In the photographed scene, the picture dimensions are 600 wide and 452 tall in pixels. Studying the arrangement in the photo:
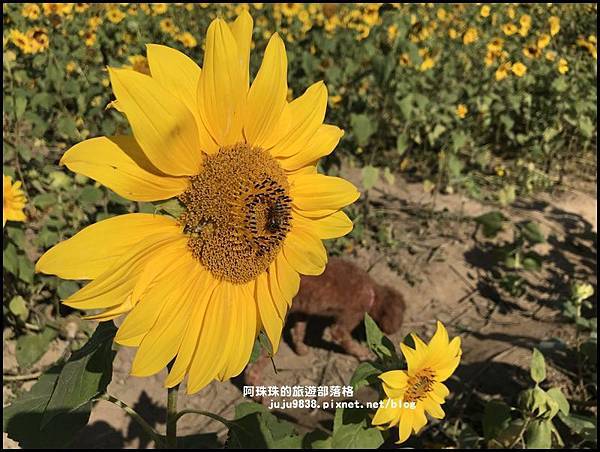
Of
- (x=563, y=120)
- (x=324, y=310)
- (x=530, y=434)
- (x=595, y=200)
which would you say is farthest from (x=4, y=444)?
(x=563, y=120)

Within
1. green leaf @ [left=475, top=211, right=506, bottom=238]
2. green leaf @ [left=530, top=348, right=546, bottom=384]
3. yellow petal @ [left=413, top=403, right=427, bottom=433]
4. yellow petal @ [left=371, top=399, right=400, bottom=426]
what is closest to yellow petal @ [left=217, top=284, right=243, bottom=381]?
yellow petal @ [left=371, top=399, right=400, bottom=426]

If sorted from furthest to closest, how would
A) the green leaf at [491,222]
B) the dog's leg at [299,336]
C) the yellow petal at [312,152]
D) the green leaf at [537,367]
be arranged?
the green leaf at [491,222] < the dog's leg at [299,336] < the green leaf at [537,367] < the yellow petal at [312,152]

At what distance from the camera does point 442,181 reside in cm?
414

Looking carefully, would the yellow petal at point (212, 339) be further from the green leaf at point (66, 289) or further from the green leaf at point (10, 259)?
the green leaf at point (10, 259)

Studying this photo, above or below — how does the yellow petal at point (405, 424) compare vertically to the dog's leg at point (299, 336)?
above

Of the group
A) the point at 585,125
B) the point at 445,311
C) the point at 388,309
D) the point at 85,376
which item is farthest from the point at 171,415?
the point at 585,125

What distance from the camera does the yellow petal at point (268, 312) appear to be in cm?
82

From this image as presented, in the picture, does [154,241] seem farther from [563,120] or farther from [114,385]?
[563,120]

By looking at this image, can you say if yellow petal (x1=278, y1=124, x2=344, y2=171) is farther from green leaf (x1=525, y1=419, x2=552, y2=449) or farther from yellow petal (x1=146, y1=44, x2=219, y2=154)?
green leaf (x1=525, y1=419, x2=552, y2=449)

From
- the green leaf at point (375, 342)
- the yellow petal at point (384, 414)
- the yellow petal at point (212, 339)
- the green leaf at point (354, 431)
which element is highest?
the yellow petal at point (212, 339)

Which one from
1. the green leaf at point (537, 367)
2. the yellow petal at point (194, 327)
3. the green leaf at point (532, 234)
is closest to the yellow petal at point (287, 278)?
the yellow petal at point (194, 327)

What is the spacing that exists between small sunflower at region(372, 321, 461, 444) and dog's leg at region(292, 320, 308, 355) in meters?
1.30

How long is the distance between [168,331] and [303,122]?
0.38 metres

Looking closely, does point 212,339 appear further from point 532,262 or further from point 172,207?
point 532,262
